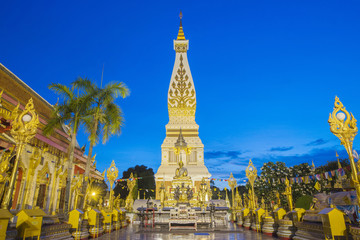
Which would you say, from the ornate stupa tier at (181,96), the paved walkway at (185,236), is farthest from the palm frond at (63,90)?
the ornate stupa tier at (181,96)

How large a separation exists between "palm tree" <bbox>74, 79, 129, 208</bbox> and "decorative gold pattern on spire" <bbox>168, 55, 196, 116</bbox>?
25.1 metres

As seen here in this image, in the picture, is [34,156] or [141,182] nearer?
[34,156]

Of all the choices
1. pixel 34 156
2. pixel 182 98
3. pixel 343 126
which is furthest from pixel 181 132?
pixel 343 126

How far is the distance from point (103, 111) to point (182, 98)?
26230 mm

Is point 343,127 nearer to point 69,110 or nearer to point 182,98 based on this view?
point 69,110

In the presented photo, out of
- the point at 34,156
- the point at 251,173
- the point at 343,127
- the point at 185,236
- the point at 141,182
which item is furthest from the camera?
the point at 141,182

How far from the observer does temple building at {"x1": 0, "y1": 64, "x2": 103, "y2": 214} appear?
10656mm

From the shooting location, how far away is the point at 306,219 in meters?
8.34

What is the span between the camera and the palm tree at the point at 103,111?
12.2m

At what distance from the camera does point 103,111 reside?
1279 cm

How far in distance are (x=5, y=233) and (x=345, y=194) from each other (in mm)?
9444

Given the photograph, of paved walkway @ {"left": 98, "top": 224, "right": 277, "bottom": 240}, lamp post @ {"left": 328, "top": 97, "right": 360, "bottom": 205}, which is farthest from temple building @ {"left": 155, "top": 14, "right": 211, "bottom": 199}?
lamp post @ {"left": 328, "top": 97, "right": 360, "bottom": 205}

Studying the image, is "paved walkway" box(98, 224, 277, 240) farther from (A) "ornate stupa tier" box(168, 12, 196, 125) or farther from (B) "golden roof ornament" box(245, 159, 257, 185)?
(A) "ornate stupa tier" box(168, 12, 196, 125)

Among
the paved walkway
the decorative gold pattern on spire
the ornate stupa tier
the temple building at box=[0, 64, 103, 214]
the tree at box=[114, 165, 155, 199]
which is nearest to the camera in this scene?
the paved walkway
